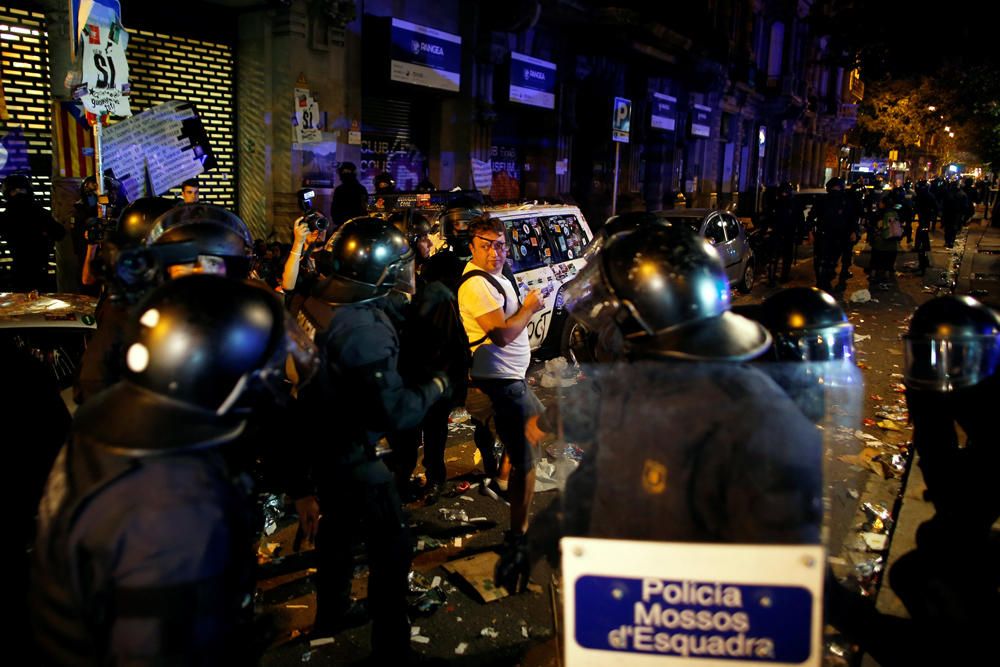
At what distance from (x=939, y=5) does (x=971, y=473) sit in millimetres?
13515

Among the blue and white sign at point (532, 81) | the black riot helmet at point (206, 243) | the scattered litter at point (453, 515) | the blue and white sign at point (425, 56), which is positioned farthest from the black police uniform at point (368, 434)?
the blue and white sign at point (532, 81)

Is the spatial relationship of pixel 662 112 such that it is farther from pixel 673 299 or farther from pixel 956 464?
pixel 673 299

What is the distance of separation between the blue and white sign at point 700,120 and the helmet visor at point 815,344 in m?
27.4

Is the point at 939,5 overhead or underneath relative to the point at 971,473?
overhead

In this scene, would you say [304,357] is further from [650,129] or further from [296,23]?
[650,129]

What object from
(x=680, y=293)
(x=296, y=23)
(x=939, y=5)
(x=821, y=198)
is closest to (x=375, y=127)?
(x=296, y=23)

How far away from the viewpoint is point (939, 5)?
13.6 metres

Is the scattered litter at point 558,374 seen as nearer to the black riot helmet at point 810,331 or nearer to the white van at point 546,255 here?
the white van at point 546,255

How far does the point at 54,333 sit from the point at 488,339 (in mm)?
2794

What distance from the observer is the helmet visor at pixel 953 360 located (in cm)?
322

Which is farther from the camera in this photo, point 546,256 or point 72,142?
point 72,142

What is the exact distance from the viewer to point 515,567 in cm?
247

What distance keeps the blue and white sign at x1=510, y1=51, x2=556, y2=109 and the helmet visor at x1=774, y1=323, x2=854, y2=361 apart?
15.1 meters

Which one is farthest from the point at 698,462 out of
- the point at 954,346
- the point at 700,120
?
the point at 700,120
